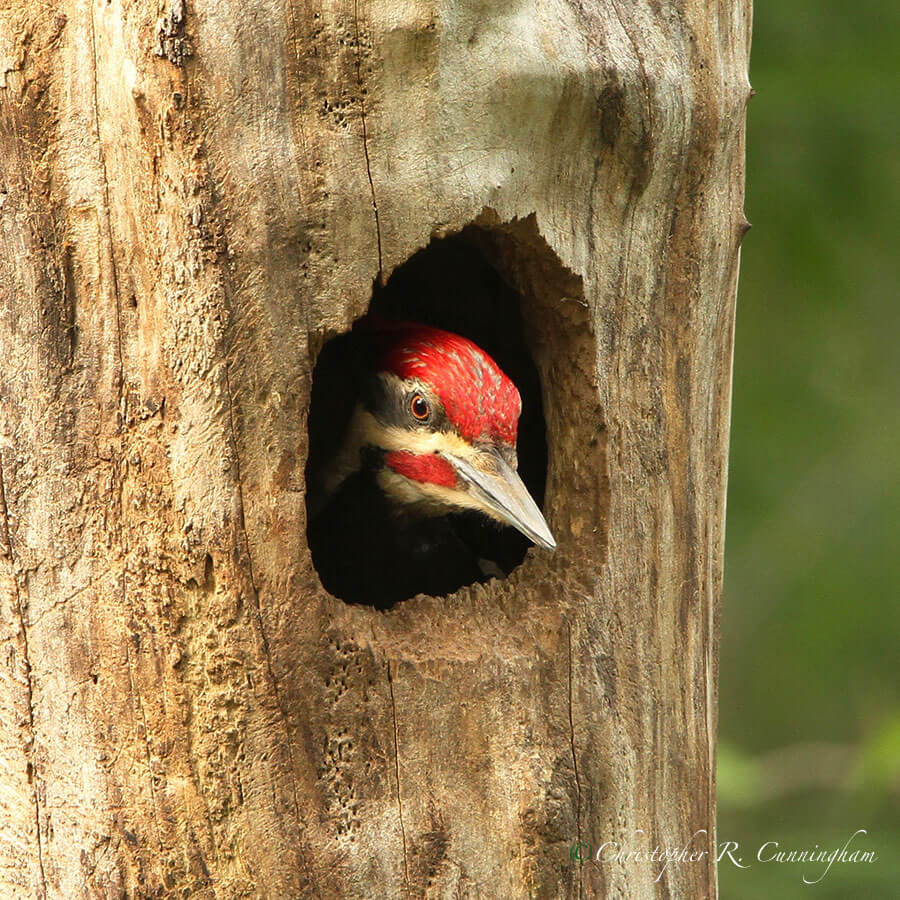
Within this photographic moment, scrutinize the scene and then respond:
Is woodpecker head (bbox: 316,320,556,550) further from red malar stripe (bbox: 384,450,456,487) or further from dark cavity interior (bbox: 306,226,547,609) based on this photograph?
dark cavity interior (bbox: 306,226,547,609)

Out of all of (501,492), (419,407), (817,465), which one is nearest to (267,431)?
(501,492)

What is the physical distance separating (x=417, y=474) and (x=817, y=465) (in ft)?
10.7

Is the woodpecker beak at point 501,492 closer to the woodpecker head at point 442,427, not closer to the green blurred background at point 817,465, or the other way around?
the woodpecker head at point 442,427

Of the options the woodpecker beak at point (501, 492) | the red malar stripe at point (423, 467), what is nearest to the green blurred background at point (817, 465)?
the red malar stripe at point (423, 467)

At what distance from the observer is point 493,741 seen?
2.81 metres

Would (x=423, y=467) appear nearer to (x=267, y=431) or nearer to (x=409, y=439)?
(x=409, y=439)

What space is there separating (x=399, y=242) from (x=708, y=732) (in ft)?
4.58

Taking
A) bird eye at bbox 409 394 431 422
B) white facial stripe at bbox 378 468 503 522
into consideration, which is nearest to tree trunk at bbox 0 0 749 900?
white facial stripe at bbox 378 468 503 522

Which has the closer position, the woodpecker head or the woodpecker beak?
the woodpecker beak

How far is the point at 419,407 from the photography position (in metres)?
3.41

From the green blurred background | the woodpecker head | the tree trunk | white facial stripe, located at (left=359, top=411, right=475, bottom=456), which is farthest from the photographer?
the green blurred background

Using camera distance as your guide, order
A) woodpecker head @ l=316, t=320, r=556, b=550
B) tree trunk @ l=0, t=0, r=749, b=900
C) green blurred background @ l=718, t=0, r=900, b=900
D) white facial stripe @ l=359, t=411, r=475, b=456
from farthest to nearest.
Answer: green blurred background @ l=718, t=0, r=900, b=900, white facial stripe @ l=359, t=411, r=475, b=456, woodpecker head @ l=316, t=320, r=556, b=550, tree trunk @ l=0, t=0, r=749, b=900

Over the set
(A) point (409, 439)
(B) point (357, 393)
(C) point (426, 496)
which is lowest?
(C) point (426, 496)

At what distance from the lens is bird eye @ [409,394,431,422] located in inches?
133
